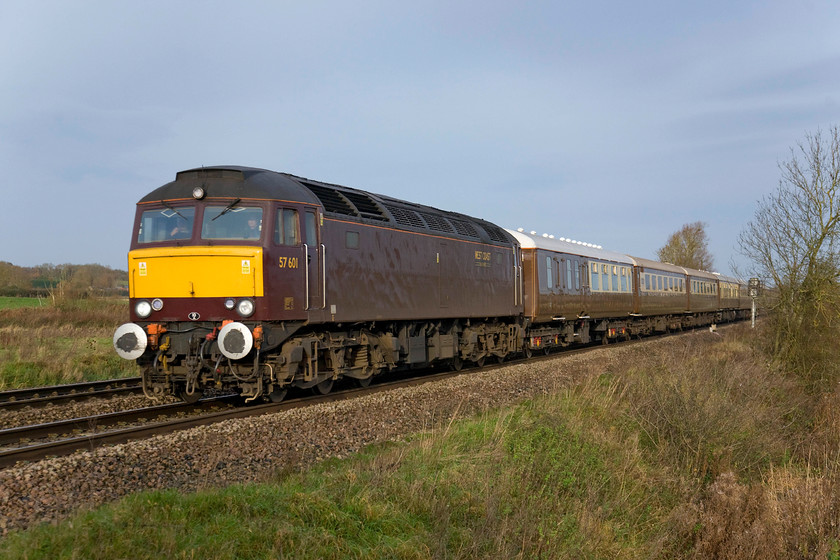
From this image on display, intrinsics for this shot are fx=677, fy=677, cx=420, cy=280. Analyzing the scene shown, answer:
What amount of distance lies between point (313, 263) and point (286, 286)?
2.62 ft

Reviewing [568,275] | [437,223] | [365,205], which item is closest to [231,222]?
[365,205]

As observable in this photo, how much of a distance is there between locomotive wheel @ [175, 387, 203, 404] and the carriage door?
2.54 metres

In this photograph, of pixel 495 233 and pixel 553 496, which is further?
pixel 495 233

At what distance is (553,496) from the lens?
24.1 ft

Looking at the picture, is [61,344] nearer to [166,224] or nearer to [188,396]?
[188,396]

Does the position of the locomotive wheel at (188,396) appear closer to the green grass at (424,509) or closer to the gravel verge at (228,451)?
the gravel verge at (228,451)

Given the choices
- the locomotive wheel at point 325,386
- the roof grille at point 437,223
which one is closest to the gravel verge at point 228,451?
the locomotive wheel at point 325,386

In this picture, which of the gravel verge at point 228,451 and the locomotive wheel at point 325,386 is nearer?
the gravel verge at point 228,451

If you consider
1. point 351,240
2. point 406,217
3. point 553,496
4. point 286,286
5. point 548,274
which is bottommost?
point 553,496

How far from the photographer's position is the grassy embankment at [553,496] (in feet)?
15.7

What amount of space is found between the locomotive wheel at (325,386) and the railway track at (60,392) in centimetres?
338

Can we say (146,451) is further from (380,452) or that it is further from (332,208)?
(332,208)

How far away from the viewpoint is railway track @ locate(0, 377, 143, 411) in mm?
11070

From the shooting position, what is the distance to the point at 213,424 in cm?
917
